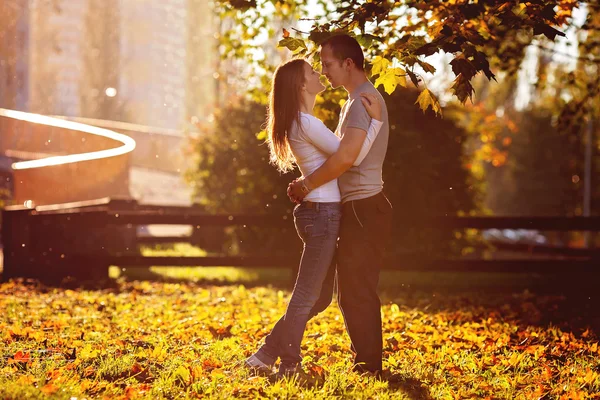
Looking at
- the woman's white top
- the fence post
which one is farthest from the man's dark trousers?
the fence post

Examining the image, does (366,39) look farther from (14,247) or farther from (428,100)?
(14,247)

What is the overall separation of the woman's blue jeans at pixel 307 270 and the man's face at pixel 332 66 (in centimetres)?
76

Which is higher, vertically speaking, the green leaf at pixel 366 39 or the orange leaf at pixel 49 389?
the green leaf at pixel 366 39

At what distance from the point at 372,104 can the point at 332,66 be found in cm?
35

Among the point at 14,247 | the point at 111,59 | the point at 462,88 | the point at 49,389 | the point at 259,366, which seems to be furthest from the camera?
the point at 111,59

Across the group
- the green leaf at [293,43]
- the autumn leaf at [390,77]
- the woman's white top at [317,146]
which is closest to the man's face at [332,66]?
the woman's white top at [317,146]

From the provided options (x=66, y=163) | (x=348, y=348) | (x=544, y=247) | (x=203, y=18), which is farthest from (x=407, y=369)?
(x=203, y=18)

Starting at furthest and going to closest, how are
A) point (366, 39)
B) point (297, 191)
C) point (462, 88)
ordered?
1. point (366, 39)
2. point (462, 88)
3. point (297, 191)

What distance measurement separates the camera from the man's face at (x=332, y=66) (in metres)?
5.10

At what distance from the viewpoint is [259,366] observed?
17.2ft

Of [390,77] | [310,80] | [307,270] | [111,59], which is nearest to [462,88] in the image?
[390,77]

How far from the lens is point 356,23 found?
232 inches

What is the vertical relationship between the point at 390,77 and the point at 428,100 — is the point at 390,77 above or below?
above

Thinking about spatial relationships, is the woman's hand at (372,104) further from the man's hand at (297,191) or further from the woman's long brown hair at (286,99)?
the man's hand at (297,191)
